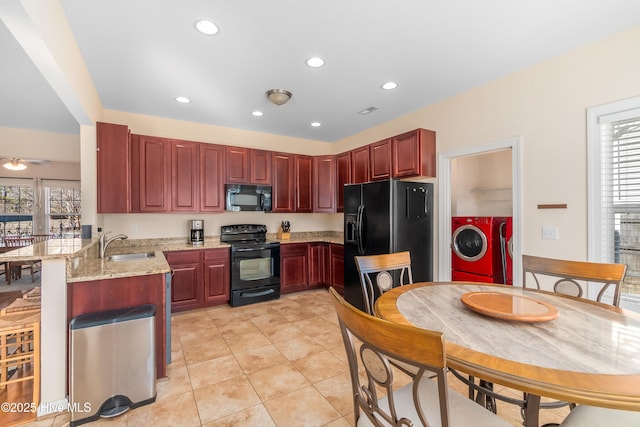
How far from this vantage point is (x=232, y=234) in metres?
4.24

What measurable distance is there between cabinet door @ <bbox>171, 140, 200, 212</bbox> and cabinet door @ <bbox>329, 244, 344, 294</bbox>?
209 cm

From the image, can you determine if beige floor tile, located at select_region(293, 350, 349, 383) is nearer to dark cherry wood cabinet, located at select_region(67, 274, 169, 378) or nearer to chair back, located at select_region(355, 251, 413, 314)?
chair back, located at select_region(355, 251, 413, 314)

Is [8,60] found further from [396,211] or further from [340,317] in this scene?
[396,211]

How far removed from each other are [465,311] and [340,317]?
718mm

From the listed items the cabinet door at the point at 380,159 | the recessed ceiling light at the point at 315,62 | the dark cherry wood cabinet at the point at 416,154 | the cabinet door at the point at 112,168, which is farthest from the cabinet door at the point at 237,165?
the dark cherry wood cabinet at the point at 416,154

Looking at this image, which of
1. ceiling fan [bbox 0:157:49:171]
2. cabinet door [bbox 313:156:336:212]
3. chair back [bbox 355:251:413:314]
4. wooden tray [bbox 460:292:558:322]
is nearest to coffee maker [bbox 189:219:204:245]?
cabinet door [bbox 313:156:336:212]

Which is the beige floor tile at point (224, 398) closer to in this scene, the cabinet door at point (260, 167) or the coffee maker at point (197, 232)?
the coffee maker at point (197, 232)

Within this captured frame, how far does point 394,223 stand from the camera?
318 centimetres

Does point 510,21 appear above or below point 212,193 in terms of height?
above

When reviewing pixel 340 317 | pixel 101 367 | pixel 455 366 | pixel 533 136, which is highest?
pixel 533 136

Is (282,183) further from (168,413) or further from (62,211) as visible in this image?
(62,211)

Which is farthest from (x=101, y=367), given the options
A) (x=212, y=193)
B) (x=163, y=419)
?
(x=212, y=193)

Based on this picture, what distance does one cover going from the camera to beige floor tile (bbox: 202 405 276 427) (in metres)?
1.73

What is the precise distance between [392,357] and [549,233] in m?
2.39
